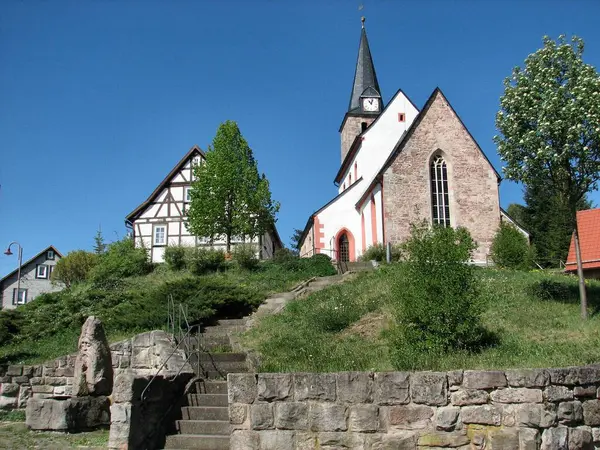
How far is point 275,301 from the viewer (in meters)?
16.6

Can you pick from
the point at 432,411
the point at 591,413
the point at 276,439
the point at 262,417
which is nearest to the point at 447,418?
the point at 432,411

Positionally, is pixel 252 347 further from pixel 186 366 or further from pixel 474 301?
pixel 474 301

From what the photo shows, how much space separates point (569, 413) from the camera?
623 cm

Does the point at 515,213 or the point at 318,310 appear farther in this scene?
the point at 515,213

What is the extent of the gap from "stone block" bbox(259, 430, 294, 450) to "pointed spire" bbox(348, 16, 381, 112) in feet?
131

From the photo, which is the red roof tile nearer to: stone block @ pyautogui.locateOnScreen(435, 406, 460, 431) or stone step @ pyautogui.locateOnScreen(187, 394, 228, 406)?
stone step @ pyautogui.locateOnScreen(187, 394, 228, 406)

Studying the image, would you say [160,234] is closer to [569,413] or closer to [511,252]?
[511,252]

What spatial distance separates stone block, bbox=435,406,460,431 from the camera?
6.19m

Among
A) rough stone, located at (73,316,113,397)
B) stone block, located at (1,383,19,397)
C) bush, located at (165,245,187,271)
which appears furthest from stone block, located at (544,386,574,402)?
bush, located at (165,245,187,271)

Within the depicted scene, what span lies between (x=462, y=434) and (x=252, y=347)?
5884 mm

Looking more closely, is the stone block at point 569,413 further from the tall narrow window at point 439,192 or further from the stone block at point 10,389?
the tall narrow window at point 439,192

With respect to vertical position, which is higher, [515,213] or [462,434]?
[515,213]

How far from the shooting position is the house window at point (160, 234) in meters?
38.2

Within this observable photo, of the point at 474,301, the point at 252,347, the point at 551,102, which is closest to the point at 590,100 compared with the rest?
the point at 551,102
